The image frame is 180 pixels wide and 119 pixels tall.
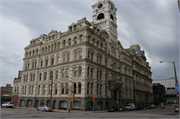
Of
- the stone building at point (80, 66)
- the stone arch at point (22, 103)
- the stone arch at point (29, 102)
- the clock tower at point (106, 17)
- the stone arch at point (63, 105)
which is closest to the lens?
the stone building at point (80, 66)

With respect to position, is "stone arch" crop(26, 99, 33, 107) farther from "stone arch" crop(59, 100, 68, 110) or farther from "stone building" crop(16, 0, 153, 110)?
"stone arch" crop(59, 100, 68, 110)

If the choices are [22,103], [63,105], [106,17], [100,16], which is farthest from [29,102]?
[100,16]

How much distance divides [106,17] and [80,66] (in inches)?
967

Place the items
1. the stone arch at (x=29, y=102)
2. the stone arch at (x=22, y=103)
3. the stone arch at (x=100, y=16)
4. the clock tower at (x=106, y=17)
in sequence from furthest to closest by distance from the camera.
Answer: the stone arch at (x=100, y=16), the clock tower at (x=106, y=17), the stone arch at (x=22, y=103), the stone arch at (x=29, y=102)

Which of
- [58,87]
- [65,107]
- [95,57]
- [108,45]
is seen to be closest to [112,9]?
[108,45]

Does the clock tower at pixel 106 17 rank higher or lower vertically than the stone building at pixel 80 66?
higher

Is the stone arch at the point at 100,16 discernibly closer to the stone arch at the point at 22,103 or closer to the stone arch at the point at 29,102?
the stone arch at the point at 29,102

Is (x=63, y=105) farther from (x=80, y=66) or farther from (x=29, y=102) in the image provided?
(x=29, y=102)

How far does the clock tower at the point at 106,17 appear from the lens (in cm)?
5506

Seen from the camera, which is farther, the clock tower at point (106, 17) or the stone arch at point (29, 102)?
the clock tower at point (106, 17)

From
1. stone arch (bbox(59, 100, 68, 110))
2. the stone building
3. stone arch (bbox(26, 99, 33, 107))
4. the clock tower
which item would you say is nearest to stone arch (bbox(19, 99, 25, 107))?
the stone building

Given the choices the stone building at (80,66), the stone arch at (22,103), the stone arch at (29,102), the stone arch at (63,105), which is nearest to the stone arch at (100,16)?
the stone building at (80,66)

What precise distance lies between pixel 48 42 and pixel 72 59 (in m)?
13.9

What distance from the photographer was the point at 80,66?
40.0 meters
